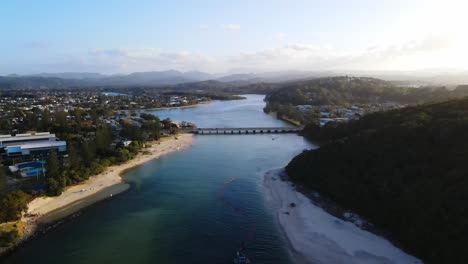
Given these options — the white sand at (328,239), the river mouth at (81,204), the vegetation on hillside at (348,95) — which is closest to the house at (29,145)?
the river mouth at (81,204)

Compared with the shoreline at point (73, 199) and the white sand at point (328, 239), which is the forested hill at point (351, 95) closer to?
the shoreline at point (73, 199)

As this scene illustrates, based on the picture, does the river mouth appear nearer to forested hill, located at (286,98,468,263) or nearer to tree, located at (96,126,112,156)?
tree, located at (96,126,112,156)

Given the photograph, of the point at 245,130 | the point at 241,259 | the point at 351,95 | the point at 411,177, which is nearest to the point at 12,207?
the point at 241,259

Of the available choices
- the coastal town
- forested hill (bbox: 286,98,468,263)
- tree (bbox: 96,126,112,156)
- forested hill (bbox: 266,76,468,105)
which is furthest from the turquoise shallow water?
forested hill (bbox: 266,76,468,105)

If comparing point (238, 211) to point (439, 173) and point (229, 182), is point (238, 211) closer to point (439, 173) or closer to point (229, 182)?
point (229, 182)

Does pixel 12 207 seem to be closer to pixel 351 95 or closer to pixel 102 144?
pixel 102 144

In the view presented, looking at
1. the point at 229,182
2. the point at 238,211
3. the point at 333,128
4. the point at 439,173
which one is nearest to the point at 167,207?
the point at 238,211

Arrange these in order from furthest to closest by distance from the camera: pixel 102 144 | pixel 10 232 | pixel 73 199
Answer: pixel 102 144, pixel 73 199, pixel 10 232
